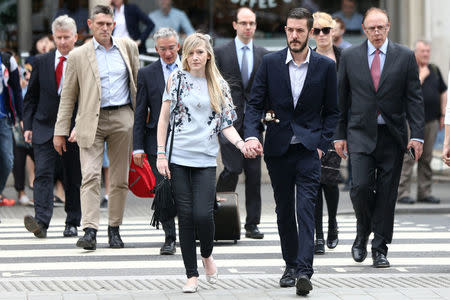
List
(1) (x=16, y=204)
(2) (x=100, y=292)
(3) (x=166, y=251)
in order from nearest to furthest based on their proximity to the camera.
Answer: (2) (x=100, y=292)
(3) (x=166, y=251)
(1) (x=16, y=204)

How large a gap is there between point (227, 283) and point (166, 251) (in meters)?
1.69

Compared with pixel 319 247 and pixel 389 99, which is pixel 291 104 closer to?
pixel 389 99

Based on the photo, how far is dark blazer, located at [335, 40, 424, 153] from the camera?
8.65 m

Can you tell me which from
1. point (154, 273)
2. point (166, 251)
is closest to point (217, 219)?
point (166, 251)

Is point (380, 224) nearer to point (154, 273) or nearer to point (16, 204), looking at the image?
point (154, 273)

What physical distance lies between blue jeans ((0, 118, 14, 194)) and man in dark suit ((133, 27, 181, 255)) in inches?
123

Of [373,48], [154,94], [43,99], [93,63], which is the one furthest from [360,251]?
[43,99]

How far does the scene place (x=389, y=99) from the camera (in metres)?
8.66

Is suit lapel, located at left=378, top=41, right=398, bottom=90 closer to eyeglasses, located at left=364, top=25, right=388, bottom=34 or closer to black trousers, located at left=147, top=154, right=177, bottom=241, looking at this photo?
eyeglasses, located at left=364, top=25, right=388, bottom=34

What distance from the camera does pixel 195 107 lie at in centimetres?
755

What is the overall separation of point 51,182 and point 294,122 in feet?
12.4

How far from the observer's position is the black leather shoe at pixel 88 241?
380 inches

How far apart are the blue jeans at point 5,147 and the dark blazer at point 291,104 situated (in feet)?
16.7

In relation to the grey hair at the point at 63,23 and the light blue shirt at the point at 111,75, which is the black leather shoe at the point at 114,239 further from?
the grey hair at the point at 63,23
